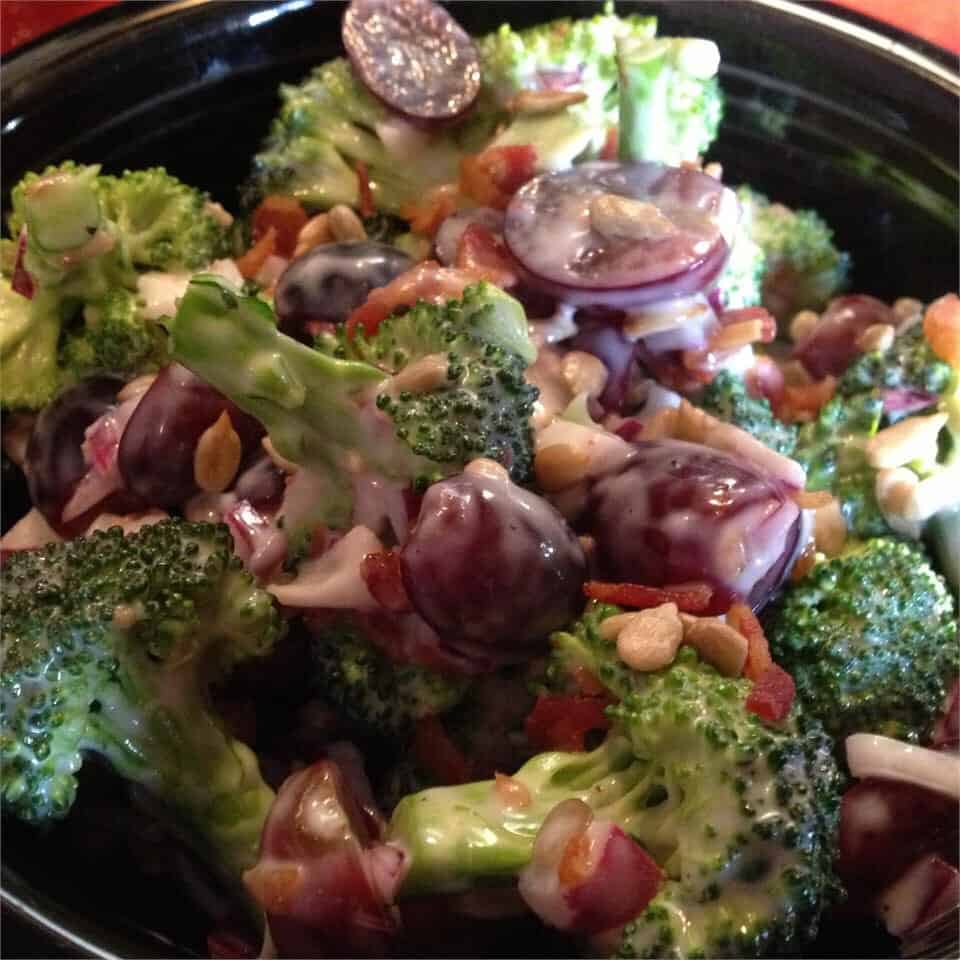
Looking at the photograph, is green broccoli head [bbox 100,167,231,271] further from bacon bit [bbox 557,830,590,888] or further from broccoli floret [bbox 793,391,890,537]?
bacon bit [bbox 557,830,590,888]

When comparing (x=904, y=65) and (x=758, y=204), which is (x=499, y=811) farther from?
(x=904, y=65)

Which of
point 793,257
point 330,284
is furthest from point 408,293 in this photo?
point 793,257

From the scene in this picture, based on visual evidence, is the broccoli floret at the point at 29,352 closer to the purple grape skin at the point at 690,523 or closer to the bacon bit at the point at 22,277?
the bacon bit at the point at 22,277

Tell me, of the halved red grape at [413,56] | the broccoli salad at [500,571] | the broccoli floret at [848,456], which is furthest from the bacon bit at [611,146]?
the broccoli floret at [848,456]

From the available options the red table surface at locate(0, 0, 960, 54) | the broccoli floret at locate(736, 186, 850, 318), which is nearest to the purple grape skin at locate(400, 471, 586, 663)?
the broccoli floret at locate(736, 186, 850, 318)

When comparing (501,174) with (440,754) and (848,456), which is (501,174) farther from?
(440,754)

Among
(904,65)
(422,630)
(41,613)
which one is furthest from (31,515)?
(904,65)
